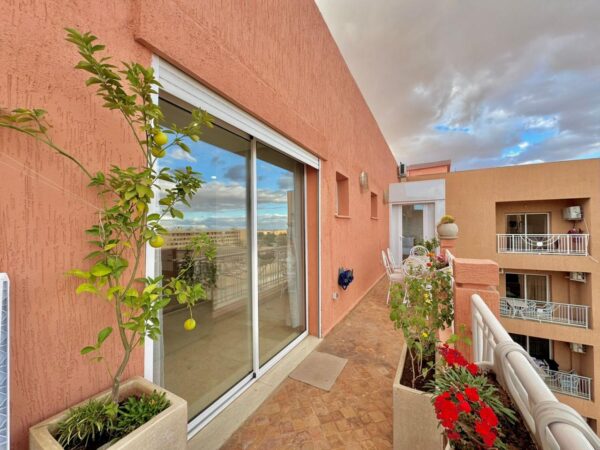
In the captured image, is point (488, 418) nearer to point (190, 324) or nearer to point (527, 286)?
point (190, 324)

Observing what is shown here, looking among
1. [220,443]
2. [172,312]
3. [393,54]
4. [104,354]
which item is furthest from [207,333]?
[393,54]

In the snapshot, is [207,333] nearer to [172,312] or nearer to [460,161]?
[172,312]

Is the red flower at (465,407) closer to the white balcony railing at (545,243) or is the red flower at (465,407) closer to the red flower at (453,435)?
the red flower at (453,435)

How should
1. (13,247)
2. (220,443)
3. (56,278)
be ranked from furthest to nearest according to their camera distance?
(220,443)
(56,278)
(13,247)

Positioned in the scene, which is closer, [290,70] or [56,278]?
[56,278]

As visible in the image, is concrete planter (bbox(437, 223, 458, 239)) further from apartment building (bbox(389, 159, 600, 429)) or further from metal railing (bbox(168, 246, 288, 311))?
apartment building (bbox(389, 159, 600, 429))

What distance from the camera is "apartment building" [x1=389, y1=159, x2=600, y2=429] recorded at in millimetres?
7445

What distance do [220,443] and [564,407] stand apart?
1.98m

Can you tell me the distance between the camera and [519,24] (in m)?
5.43

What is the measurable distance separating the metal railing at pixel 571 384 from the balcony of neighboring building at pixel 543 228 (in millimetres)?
4450

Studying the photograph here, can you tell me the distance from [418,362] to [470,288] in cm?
78

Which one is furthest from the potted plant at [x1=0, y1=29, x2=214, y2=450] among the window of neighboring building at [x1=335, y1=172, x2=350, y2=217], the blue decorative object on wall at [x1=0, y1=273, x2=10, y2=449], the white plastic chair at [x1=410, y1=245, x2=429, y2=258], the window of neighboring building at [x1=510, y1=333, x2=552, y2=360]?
the window of neighboring building at [x1=510, y1=333, x2=552, y2=360]

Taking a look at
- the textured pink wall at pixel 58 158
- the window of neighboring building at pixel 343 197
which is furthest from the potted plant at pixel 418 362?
the window of neighboring building at pixel 343 197

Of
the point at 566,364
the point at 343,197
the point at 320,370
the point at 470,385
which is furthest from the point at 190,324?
the point at 566,364
